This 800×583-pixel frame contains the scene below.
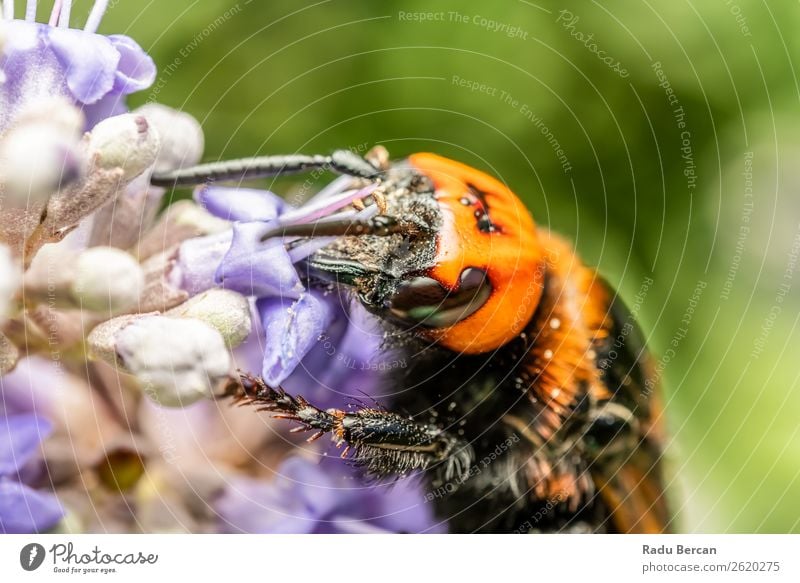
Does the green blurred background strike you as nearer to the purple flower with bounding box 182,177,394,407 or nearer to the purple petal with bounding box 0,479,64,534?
the purple flower with bounding box 182,177,394,407

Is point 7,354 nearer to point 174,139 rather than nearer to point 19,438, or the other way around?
A: point 19,438

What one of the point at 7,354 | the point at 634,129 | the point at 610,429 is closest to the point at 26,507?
the point at 7,354

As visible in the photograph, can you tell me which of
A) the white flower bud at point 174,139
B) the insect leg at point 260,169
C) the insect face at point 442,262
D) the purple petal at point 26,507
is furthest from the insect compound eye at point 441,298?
the purple petal at point 26,507

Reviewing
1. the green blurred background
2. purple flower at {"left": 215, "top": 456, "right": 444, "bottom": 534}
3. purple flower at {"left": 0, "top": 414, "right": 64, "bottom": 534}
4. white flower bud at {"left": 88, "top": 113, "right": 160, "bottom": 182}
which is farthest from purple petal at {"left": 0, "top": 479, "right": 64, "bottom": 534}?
the green blurred background

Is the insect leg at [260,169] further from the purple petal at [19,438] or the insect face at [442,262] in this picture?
the purple petal at [19,438]

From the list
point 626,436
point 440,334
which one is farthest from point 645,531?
point 440,334

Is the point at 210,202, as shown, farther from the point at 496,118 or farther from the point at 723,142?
the point at 723,142
